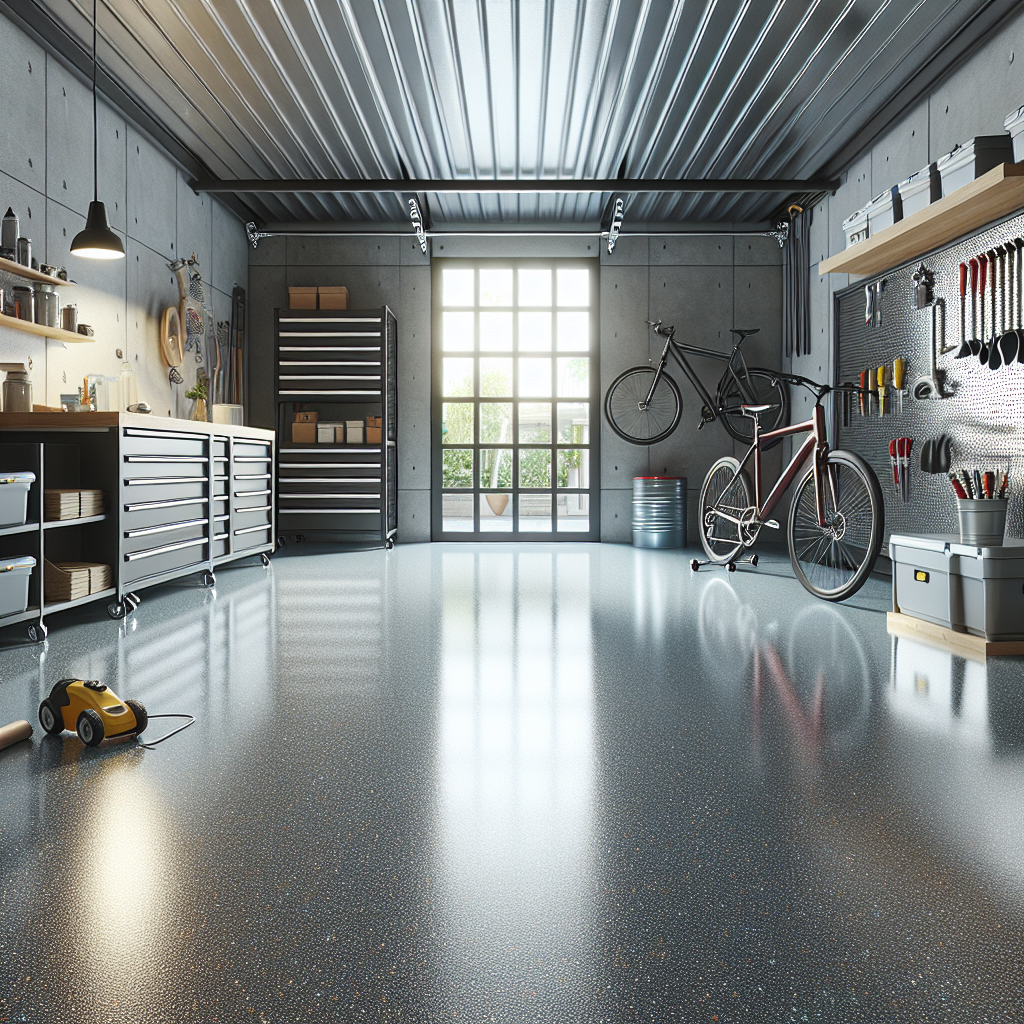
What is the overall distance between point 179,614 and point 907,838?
3.38 metres

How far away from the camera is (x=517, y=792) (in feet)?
5.62

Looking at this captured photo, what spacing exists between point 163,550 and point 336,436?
9.98 ft

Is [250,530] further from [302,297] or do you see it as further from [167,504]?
[302,297]

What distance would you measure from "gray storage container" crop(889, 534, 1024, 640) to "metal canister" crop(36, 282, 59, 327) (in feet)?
14.2

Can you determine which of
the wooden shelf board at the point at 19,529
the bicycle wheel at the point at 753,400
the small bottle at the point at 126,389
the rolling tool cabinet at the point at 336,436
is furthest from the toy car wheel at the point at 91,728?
the bicycle wheel at the point at 753,400

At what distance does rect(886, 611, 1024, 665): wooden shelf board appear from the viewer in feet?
9.84

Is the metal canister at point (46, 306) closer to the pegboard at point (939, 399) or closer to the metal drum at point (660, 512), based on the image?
the pegboard at point (939, 399)

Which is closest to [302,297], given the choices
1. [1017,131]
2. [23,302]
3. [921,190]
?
[23,302]

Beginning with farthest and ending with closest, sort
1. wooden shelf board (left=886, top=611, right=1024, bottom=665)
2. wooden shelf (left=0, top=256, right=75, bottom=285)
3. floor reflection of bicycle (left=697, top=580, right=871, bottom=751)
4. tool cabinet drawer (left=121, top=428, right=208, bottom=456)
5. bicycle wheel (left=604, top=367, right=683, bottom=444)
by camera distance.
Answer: bicycle wheel (left=604, top=367, right=683, bottom=444) → tool cabinet drawer (left=121, top=428, right=208, bottom=456) → wooden shelf (left=0, top=256, right=75, bottom=285) → wooden shelf board (left=886, top=611, right=1024, bottom=665) → floor reflection of bicycle (left=697, top=580, right=871, bottom=751)

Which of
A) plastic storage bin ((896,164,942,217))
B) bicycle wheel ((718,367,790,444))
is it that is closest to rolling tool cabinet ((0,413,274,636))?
plastic storage bin ((896,164,942,217))

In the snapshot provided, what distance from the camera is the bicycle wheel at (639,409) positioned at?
7633mm

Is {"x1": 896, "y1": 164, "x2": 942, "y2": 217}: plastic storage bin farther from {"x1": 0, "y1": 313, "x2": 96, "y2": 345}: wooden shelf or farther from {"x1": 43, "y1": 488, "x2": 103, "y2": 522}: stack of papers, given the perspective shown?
{"x1": 0, "y1": 313, "x2": 96, "y2": 345}: wooden shelf

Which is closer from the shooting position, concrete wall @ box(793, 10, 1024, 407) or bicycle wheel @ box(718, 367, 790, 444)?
concrete wall @ box(793, 10, 1024, 407)

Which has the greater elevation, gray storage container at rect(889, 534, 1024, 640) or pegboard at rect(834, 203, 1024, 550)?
pegboard at rect(834, 203, 1024, 550)
